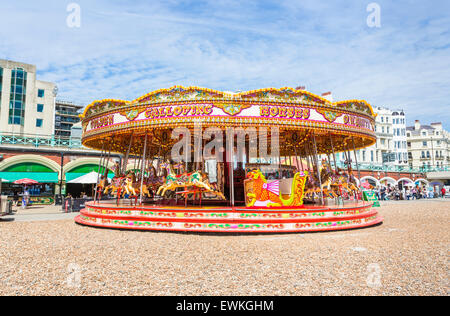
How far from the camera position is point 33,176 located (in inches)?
976

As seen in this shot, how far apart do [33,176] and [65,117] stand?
46.2 m

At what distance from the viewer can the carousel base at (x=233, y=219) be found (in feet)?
29.5

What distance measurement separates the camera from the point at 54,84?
46188 millimetres

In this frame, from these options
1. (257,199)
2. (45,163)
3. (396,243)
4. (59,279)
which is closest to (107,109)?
(257,199)

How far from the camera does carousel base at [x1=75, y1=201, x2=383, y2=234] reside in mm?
8992

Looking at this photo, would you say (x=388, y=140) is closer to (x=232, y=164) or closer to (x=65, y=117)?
(x=232, y=164)

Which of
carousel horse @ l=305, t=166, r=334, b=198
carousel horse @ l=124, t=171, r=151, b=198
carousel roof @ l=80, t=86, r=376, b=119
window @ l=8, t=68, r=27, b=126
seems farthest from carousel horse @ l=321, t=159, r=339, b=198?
window @ l=8, t=68, r=27, b=126

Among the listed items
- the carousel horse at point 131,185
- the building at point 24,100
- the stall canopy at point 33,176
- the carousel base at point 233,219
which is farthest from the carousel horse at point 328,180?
the building at point 24,100

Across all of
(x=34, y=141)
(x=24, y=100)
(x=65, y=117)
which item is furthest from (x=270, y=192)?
(x=65, y=117)

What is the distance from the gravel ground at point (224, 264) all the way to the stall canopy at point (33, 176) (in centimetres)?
1903

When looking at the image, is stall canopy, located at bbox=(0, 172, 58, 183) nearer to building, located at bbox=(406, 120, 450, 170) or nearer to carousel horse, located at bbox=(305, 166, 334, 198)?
carousel horse, located at bbox=(305, 166, 334, 198)

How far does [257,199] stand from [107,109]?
6630 mm
